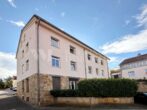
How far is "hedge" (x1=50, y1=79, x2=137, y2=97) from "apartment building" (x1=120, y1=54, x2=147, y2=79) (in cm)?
2989

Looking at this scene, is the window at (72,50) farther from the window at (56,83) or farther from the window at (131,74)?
the window at (131,74)

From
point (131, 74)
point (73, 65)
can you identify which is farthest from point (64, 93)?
point (131, 74)

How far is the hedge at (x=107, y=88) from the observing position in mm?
14984

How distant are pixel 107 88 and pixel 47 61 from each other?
23.3 feet

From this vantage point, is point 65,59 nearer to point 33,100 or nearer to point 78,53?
point 78,53

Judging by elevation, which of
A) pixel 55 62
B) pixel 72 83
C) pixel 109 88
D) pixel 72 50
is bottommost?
pixel 109 88

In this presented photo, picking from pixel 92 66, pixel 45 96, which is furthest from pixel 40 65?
pixel 92 66

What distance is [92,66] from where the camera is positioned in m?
28.5

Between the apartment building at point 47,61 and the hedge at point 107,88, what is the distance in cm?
384

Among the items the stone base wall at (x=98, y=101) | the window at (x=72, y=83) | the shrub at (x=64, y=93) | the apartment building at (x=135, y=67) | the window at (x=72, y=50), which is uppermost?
the window at (x=72, y=50)

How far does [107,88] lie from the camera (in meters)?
15.0

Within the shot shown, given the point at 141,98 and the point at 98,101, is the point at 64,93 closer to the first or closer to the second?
the point at 98,101

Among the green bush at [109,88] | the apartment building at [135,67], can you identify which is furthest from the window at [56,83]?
the apartment building at [135,67]

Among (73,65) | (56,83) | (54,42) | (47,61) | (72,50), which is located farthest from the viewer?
(72,50)
